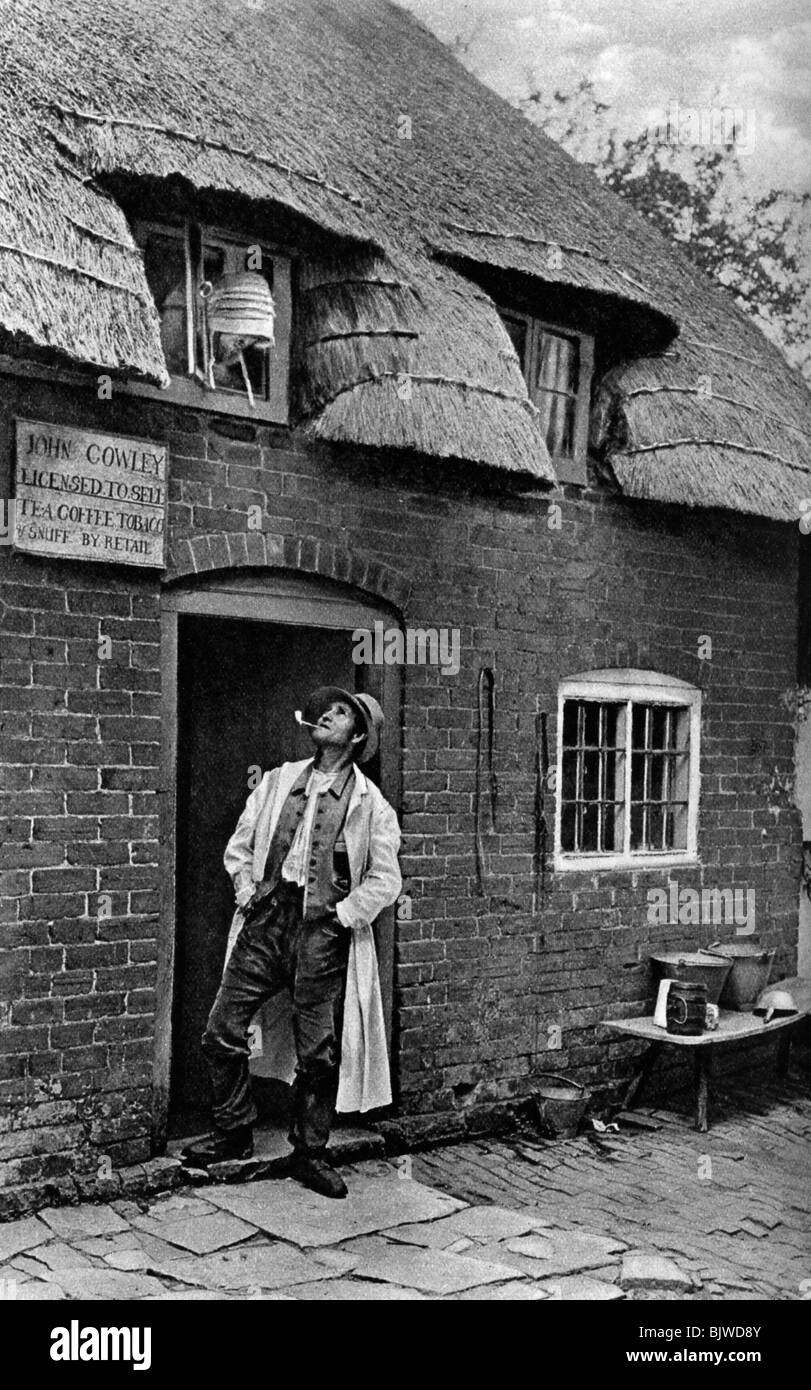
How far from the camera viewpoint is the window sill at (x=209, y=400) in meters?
5.57

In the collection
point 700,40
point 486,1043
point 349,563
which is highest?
point 700,40

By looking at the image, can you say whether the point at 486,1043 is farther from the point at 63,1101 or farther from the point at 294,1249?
the point at 63,1101

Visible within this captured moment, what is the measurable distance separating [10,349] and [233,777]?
2.71 meters

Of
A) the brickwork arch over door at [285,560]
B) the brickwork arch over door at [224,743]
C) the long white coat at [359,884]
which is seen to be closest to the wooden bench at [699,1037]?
the brickwork arch over door at [224,743]

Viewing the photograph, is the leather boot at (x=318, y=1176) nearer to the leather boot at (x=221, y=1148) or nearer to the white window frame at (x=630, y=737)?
the leather boot at (x=221, y=1148)

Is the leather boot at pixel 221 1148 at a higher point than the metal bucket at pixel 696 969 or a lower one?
lower

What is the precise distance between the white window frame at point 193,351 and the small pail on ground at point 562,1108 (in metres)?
3.91

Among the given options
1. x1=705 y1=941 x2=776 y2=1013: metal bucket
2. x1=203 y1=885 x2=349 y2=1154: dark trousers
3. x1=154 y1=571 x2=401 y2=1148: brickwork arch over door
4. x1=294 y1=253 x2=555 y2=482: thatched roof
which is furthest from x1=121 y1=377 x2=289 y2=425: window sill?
x1=705 y1=941 x2=776 y2=1013: metal bucket

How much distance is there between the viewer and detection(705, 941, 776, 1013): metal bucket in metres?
7.89

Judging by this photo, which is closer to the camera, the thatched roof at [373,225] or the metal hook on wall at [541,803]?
the thatched roof at [373,225]

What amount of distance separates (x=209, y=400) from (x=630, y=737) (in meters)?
3.39

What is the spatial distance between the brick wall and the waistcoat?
599mm

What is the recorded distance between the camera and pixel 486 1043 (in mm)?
6852

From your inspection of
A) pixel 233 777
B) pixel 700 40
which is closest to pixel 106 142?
pixel 700 40
